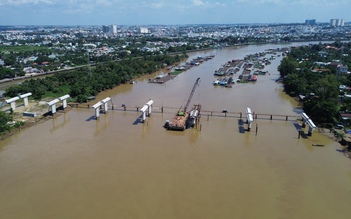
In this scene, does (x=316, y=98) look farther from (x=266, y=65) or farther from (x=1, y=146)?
(x=266, y=65)

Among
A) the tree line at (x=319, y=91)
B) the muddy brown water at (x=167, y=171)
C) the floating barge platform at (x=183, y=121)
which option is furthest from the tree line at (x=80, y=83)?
the tree line at (x=319, y=91)

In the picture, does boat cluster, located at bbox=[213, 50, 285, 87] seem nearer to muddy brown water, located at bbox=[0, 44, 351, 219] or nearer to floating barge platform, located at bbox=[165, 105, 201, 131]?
floating barge platform, located at bbox=[165, 105, 201, 131]

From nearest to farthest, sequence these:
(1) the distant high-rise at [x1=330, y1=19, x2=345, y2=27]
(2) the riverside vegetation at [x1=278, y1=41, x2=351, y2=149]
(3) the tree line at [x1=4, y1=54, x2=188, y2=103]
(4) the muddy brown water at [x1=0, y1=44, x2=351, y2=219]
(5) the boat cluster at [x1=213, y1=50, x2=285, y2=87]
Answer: (4) the muddy brown water at [x1=0, y1=44, x2=351, y2=219]
(2) the riverside vegetation at [x1=278, y1=41, x2=351, y2=149]
(3) the tree line at [x1=4, y1=54, x2=188, y2=103]
(5) the boat cluster at [x1=213, y1=50, x2=285, y2=87]
(1) the distant high-rise at [x1=330, y1=19, x2=345, y2=27]

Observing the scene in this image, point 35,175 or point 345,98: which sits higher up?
point 345,98

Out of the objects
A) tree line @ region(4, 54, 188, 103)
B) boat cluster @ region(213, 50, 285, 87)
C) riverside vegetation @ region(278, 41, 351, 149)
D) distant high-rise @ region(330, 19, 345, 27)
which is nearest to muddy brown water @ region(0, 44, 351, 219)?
riverside vegetation @ region(278, 41, 351, 149)

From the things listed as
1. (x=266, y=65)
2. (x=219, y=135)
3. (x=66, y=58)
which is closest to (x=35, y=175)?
(x=219, y=135)

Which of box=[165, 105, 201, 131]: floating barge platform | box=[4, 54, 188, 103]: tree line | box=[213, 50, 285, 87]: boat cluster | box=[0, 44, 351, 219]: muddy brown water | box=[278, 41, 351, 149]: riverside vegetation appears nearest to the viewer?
box=[0, 44, 351, 219]: muddy brown water

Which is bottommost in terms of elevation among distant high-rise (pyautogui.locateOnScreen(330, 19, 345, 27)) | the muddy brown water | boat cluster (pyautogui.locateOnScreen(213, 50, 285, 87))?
the muddy brown water

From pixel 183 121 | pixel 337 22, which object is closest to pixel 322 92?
pixel 183 121
